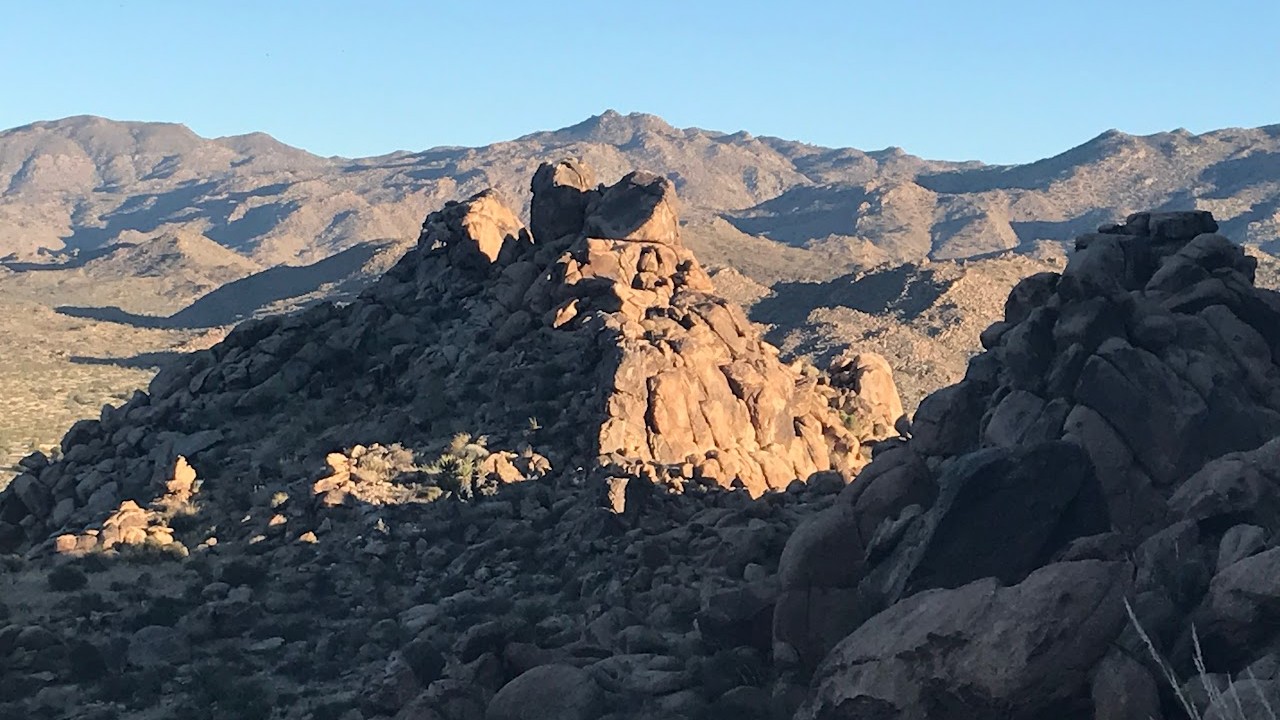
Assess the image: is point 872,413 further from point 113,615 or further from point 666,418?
point 113,615

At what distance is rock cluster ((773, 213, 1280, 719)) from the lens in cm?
1303

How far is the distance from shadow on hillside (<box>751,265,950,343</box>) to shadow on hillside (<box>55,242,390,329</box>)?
2148 inches

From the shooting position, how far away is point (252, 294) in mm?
151750

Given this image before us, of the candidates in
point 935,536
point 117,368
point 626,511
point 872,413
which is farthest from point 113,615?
point 117,368

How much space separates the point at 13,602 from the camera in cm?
2445

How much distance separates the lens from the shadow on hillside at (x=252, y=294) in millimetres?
134375

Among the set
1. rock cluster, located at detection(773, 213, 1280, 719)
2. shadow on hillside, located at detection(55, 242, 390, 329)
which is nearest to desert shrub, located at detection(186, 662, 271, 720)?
rock cluster, located at detection(773, 213, 1280, 719)

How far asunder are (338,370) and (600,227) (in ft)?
25.1

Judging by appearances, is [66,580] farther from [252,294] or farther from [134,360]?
[252,294]

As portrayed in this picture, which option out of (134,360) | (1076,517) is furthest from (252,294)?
(1076,517)

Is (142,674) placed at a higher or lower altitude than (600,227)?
lower

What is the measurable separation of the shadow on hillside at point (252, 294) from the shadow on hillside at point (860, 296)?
5456cm

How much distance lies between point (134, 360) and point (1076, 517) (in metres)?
90.2

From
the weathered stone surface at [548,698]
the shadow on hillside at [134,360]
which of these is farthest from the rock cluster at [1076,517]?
the shadow on hillside at [134,360]
